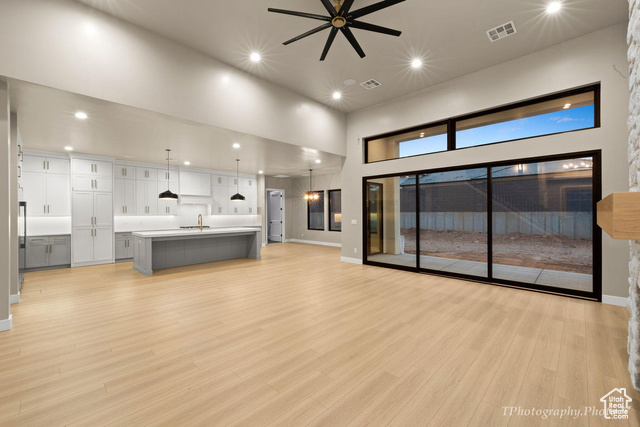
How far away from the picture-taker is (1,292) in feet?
9.51

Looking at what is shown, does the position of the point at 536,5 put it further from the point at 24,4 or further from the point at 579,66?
the point at 24,4

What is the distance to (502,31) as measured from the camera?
373 cm

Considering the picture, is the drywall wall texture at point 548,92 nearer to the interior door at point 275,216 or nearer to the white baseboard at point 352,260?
the white baseboard at point 352,260

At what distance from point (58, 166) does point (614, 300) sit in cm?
1114

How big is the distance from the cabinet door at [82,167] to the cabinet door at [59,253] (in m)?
1.69

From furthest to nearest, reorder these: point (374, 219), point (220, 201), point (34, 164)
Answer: point (220, 201) < point (374, 219) < point (34, 164)

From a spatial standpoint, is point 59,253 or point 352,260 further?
point 352,260

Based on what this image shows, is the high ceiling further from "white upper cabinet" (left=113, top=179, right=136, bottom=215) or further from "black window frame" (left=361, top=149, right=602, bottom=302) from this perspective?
"white upper cabinet" (left=113, top=179, right=136, bottom=215)

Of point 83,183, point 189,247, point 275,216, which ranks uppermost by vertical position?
point 83,183

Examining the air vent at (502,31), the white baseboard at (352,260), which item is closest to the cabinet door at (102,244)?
the white baseboard at (352,260)

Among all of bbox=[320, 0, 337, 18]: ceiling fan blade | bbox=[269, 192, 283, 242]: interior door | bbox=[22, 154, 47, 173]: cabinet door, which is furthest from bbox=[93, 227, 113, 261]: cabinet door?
bbox=[320, 0, 337, 18]: ceiling fan blade

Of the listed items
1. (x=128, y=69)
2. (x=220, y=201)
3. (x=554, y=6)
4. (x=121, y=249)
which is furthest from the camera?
(x=220, y=201)

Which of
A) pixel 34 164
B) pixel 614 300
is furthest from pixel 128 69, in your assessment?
pixel 614 300

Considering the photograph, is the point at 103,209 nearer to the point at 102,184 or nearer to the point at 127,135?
the point at 102,184
